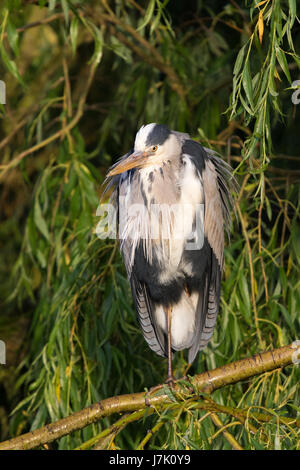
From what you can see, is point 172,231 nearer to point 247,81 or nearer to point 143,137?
point 143,137

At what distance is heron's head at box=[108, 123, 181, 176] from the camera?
5.39 ft

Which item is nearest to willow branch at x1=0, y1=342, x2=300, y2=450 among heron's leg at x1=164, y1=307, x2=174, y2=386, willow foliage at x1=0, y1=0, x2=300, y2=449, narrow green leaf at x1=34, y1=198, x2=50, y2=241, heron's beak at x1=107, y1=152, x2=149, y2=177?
willow foliage at x1=0, y1=0, x2=300, y2=449

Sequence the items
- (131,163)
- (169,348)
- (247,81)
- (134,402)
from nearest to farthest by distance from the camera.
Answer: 1. (247,81)
2. (134,402)
3. (131,163)
4. (169,348)

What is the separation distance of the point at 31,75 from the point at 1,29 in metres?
1.41

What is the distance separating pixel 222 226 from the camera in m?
1.84

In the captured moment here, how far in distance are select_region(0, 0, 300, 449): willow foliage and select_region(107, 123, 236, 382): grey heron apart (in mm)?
47

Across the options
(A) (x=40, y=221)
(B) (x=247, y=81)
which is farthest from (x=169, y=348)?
(B) (x=247, y=81)

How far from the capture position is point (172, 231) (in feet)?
5.53

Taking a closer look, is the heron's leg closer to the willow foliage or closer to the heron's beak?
the willow foliage

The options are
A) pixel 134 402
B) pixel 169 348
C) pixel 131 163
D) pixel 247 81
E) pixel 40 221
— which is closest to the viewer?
pixel 247 81

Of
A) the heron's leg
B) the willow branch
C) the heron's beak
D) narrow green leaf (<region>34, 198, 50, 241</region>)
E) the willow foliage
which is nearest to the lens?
the willow foliage

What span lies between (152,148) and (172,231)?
0.20m

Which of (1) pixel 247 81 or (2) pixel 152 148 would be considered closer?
(1) pixel 247 81
